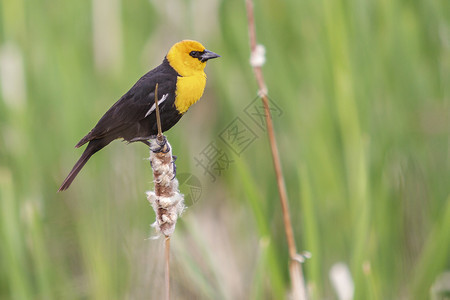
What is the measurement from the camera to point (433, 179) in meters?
1.95

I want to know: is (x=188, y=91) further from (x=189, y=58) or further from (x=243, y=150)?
(x=243, y=150)

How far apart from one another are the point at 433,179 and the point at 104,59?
4.30 feet

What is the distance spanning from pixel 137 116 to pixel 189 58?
0.50 feet

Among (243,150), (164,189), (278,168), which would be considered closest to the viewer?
(164,189)

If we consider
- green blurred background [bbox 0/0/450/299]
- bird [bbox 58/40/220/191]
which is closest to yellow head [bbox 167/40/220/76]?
bird [bbox 58/40/220/191]

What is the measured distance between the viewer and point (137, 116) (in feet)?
3.02

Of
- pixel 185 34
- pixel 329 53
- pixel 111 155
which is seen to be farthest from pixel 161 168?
pixel 185 34

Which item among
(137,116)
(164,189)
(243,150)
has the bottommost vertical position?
(243,150)

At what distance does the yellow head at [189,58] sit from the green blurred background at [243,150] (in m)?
0.49

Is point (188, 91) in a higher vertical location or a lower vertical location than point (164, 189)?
higher

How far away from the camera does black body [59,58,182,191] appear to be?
2.87 ft

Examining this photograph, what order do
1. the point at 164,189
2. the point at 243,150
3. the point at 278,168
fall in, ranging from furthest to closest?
the point at 243,150 → the point at 278,168 → the point at 164,189

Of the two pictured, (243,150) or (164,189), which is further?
(243,150)

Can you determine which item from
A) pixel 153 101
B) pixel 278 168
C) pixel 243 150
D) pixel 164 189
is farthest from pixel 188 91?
pixel 243 150
